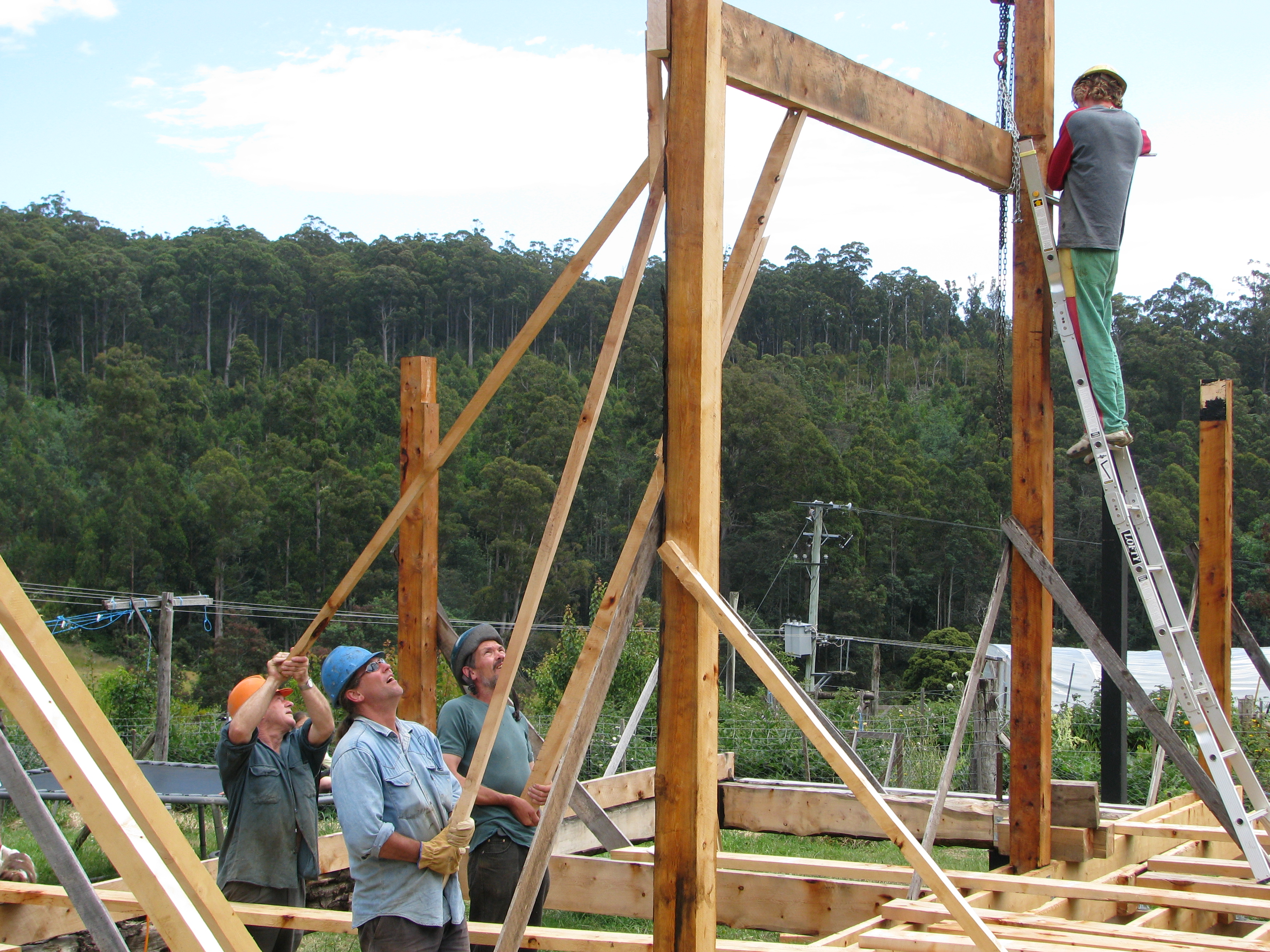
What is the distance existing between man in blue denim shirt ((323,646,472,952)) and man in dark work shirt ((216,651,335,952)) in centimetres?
41

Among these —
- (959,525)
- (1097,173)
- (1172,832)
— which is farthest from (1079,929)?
(959,525)

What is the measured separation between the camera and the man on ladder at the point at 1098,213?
13.8 feet

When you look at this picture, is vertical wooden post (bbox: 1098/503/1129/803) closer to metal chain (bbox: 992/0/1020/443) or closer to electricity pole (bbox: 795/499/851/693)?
metal chain (bbox: 992/0/1020/443)

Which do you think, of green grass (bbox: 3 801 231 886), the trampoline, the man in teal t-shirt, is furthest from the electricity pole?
the man in teal t-shirt

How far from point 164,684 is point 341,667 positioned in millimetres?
13898

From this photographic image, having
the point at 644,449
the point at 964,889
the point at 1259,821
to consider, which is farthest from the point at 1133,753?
the point at 644,449

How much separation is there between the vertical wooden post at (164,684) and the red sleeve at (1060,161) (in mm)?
12708

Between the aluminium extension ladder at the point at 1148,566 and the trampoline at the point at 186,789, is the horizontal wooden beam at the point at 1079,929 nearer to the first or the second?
the aluminium extension ladder at the point at 1148,566

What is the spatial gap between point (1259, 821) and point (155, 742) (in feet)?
46.2

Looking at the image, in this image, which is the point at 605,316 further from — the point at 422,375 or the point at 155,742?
the point at 422,375

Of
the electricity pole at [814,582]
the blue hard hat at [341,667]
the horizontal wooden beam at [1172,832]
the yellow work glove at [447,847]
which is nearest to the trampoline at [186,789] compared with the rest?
the blue hard hat at [341,667]

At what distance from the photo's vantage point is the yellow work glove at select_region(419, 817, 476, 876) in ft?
10.7

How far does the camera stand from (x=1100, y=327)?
4.26 m

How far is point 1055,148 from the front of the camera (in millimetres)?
4328
